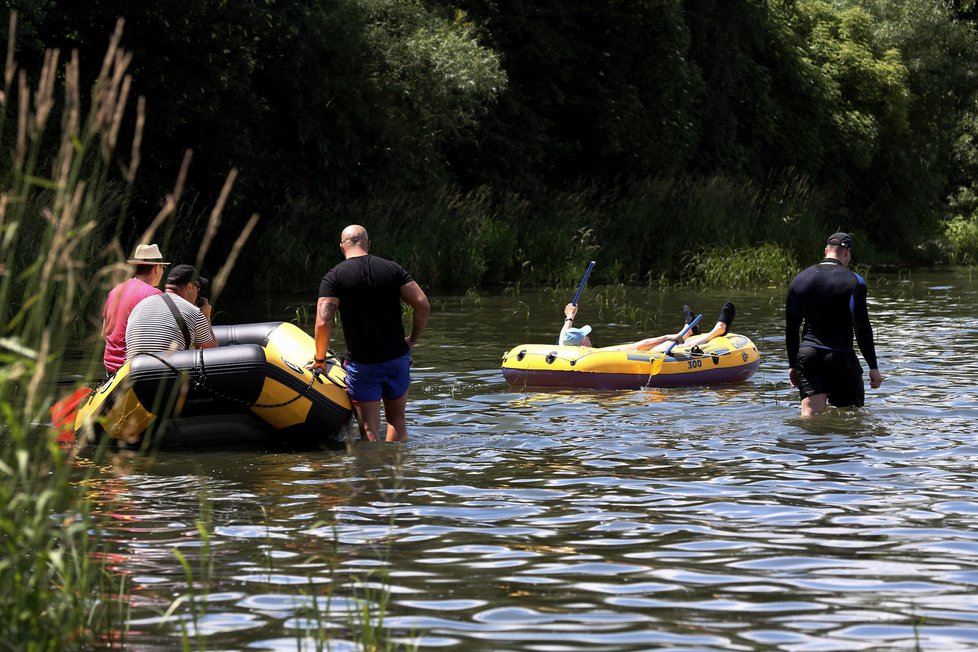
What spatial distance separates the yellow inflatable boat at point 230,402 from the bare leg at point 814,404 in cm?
330

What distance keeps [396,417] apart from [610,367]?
3607 millimetres

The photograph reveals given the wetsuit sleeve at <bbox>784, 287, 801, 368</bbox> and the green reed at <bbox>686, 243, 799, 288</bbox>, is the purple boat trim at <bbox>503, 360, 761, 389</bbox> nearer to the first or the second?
the wetsuit sleeve at <bbox>784, 287, 801, 368</bbox>

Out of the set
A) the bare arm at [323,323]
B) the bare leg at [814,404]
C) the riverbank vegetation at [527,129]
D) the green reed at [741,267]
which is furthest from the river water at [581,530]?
the green reed at [741,267]

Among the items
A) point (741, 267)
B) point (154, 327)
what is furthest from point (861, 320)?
point (741, 267)

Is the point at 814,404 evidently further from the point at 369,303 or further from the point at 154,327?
the point at 154,327

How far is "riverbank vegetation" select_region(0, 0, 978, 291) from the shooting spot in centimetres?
2298

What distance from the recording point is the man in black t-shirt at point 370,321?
9.18 m

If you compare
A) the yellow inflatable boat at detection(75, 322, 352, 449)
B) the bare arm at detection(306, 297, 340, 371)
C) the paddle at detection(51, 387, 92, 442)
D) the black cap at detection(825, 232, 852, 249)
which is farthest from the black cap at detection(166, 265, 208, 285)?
the black cap at detection(825, 232, 852, 249)

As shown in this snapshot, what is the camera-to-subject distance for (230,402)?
945 centimetres

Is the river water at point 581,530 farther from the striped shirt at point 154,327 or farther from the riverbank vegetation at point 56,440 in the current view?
the striped shirt at point 154,327

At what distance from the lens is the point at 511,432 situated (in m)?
10.3

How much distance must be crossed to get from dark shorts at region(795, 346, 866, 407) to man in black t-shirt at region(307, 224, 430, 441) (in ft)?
9.18

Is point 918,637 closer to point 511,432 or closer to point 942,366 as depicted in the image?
point 511,432

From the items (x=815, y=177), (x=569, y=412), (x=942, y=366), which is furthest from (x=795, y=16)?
(x=569, y=412)
